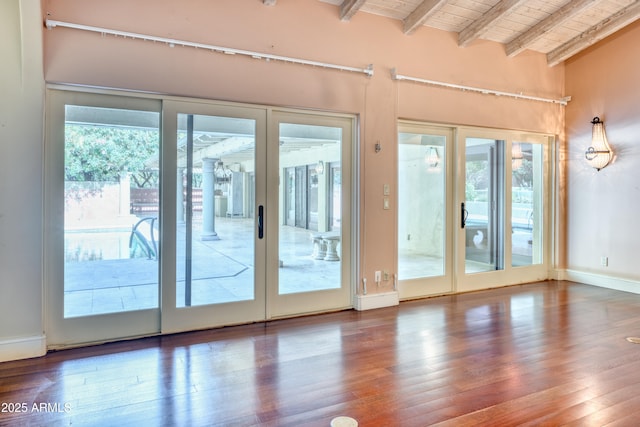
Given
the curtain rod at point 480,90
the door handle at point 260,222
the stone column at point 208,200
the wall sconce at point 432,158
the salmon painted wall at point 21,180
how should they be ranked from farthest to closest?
the wall sconce at point 432,158
the curtain rod at point 480,90
the door handle at point 260,222
the stone column at point 208,200
the salmon painted wall at point 21,180

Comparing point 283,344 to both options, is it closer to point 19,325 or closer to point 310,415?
point 310,415

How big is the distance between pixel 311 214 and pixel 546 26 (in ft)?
11.8

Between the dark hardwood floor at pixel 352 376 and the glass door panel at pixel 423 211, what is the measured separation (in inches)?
34.7

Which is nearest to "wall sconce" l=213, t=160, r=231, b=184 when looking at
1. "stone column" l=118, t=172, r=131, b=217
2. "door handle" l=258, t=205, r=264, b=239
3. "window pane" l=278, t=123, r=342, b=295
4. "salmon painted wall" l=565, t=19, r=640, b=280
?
"door handle" l=258, t=205, r=264, b=239

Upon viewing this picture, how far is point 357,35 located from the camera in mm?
4387

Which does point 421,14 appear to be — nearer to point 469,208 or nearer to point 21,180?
point 469,208

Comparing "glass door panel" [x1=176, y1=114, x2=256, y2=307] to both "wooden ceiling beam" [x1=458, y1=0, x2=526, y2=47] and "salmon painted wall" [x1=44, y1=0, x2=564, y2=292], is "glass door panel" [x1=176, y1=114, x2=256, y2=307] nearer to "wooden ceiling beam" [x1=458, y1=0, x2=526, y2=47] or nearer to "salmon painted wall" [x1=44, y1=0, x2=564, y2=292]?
"salmon painted wall" [x1=44, y1=0, x2=564, y2=292]

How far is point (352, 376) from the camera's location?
110 inches

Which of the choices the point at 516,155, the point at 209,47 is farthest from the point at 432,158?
the point at 209,47

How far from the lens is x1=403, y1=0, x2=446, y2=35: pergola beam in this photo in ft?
13.7

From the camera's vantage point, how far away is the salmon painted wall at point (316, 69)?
3.37m

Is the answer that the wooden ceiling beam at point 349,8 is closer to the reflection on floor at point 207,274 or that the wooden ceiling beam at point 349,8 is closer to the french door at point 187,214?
the french door at point 187,214

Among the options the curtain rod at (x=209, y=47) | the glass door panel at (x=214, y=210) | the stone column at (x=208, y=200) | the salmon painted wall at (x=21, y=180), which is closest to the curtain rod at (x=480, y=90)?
the curtain rod at (x=209, y=47)

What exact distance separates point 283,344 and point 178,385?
3.23 ft
